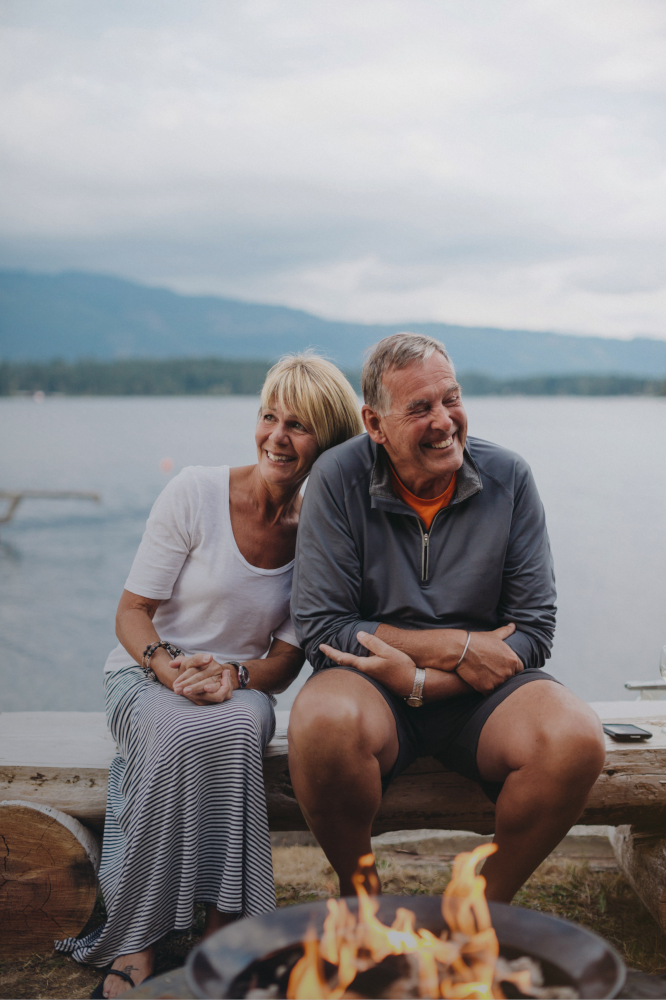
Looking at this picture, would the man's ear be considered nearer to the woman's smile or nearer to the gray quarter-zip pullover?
the gray quarter-zip pullover

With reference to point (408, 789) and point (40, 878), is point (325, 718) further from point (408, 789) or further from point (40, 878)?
point (40, 878)

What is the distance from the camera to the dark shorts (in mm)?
2084

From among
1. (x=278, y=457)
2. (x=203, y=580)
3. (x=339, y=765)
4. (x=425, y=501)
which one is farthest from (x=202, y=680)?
(x=425, y=501)

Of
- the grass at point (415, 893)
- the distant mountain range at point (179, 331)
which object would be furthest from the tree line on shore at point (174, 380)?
the grass at point (415, 893)

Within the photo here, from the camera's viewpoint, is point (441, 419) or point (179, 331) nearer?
point (441, 419)

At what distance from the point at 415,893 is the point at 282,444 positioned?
1.68 metres

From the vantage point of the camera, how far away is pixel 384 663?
2.05 metres

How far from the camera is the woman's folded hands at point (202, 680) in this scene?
2080 mm

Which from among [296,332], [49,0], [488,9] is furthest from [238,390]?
[296,332]

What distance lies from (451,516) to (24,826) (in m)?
1.49

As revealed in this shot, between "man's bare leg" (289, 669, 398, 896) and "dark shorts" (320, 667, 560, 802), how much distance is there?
0.49 ft

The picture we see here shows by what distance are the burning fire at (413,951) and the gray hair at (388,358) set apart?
4.23 feet

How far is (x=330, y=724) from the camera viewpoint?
185 centimetres

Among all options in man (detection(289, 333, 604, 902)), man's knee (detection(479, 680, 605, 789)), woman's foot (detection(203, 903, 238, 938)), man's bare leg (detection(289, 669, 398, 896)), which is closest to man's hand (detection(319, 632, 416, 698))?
man (detection(289, 333, 604, 902))
